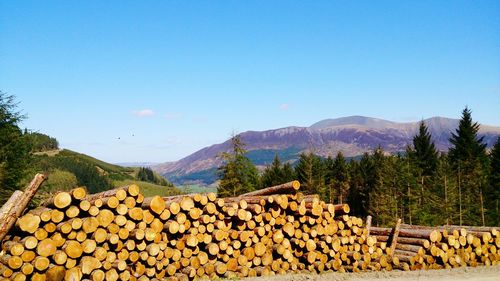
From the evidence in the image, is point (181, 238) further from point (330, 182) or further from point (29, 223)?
point (330, 182)

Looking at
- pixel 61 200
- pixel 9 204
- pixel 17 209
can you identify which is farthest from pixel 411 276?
pixel 9 204

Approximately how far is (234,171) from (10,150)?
20.4 meters

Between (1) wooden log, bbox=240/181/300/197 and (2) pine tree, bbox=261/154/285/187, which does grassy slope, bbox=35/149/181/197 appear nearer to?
(2) pine tree, bbox=261/154/285/187

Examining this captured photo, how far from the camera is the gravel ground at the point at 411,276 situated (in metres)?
11.5

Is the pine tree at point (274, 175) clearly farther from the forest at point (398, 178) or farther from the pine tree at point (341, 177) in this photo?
the pine tree at point (341, 177)

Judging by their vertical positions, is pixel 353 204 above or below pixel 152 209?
below

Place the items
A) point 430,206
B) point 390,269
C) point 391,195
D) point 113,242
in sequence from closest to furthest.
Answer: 1. point 113,242
2. point 390,269
3. point 430,206
4. point 391,195

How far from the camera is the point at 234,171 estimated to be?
135 ft

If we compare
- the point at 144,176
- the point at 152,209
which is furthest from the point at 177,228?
the point at 144,176

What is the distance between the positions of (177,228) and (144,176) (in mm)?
113467

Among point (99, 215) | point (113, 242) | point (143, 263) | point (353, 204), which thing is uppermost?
point (99, 215)

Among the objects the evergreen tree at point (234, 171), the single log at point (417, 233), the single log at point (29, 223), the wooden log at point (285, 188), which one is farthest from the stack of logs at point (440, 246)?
the evergreen tree at point (234, 171)

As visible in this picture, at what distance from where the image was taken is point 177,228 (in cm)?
1082

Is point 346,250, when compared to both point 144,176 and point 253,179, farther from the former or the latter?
point 144,176
